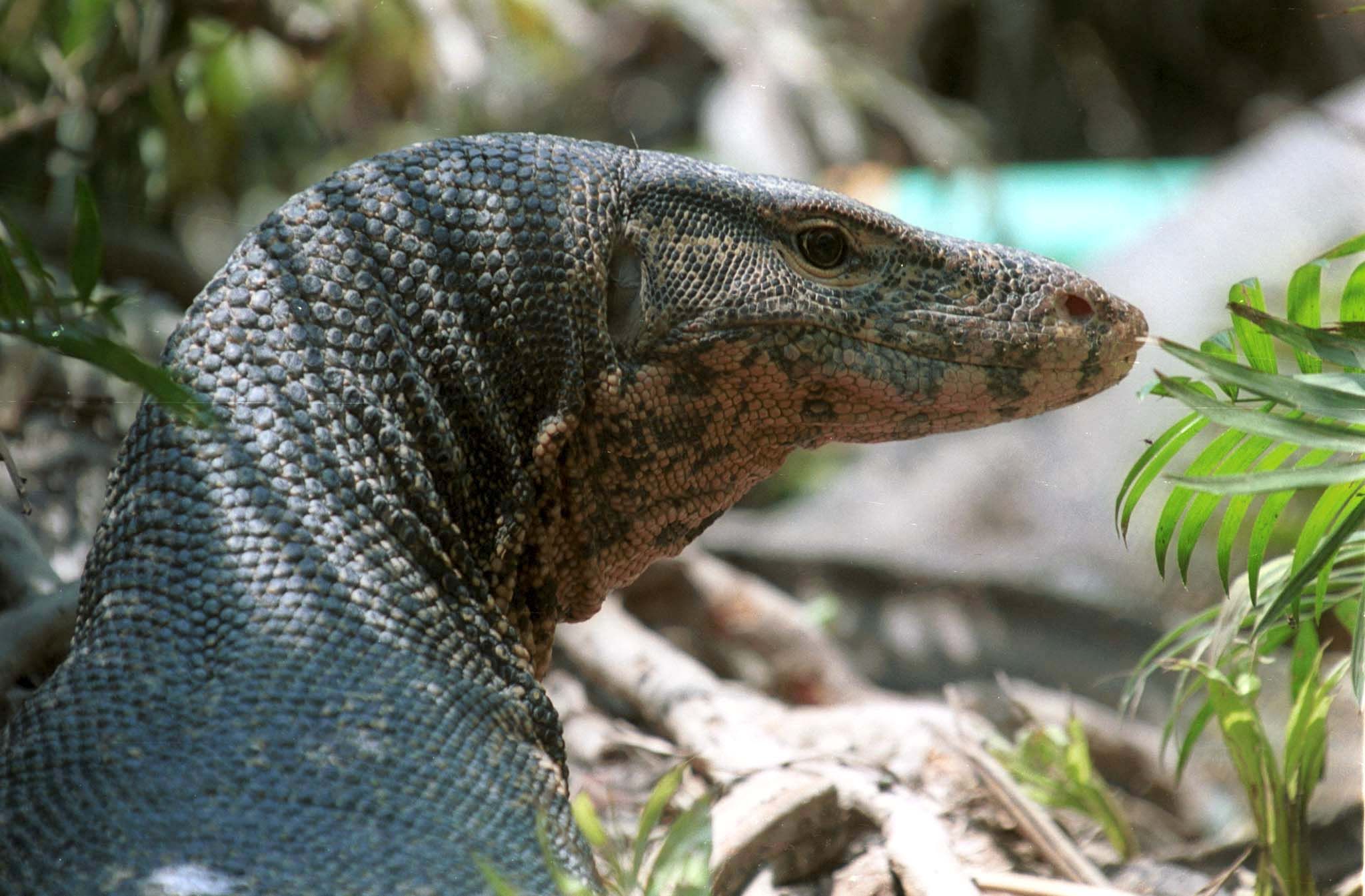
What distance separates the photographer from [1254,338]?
265 centimetres

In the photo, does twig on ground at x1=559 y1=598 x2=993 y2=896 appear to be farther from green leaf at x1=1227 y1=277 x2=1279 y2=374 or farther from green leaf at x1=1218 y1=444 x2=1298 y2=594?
green leaf at x1=1227 y1=277 x2=1279 y2=374

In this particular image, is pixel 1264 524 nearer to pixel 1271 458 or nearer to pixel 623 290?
pixel 1271 458

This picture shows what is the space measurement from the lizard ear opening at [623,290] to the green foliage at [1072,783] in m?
1.75

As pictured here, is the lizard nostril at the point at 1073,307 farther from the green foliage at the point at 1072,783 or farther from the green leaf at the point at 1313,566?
the green foliage at the point at 1072,783

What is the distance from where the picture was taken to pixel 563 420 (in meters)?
2.65

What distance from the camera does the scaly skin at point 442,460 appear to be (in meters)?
2.04

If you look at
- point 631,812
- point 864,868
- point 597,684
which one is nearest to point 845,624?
point 597,684

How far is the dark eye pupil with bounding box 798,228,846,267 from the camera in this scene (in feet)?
9.11

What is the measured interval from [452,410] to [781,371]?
636mm

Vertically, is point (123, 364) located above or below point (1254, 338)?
above

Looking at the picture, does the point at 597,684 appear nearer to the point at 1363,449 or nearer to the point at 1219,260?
the point at 1363,449

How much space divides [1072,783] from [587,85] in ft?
25.8

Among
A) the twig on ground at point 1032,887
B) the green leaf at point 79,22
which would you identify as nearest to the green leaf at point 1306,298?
the twig on ground at point 1032,887

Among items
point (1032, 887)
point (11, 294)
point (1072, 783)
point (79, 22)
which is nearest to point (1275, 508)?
point (1032, 887)
